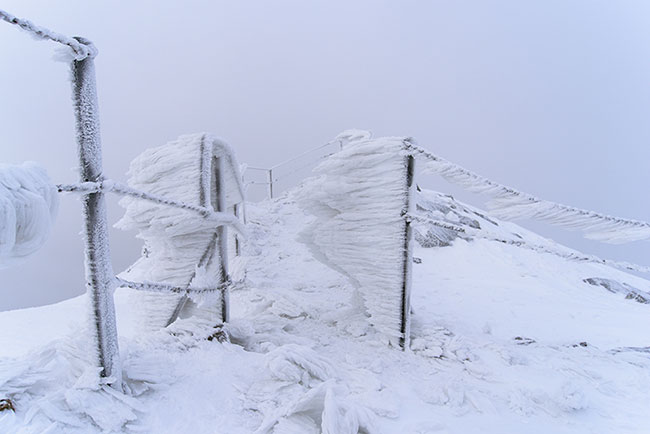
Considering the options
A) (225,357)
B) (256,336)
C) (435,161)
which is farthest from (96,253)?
(435,161)

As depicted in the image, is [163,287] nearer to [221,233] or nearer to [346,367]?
[221,233]

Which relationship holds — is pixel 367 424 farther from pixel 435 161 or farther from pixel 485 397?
pixel 435 161

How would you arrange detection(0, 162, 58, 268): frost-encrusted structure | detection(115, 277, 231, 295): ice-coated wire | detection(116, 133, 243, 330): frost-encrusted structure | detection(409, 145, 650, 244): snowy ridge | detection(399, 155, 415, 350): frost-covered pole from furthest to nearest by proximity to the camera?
detection(399, 155, 415, 350): frost-covered pole
detection(409, 145, 650, 244): snowy ridge
detection(116, 133, 243, 330): frost-encrusted structure
detection(115, 277, 231, 295): ice-coated wire
detection(0, 162, 58, 268): frost-encrusted structure

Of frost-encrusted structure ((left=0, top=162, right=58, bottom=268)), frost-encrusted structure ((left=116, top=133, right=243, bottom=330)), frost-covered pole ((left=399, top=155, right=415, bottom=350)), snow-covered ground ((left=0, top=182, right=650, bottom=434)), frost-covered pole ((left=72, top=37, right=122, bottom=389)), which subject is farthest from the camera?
frost-covered pole ((left=399, top=155, right=415, bottom=350))

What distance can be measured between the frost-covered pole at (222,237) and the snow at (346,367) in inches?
5.8

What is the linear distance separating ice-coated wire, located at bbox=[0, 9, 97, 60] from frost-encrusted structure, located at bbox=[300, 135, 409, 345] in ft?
6.69

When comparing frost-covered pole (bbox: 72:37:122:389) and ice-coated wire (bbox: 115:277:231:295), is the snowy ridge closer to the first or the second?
ice-coated wire (bbox: 115:277:231:295)

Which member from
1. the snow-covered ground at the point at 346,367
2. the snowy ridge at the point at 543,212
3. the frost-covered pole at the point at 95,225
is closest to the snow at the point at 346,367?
the snow-covered ground at the point at 346,367

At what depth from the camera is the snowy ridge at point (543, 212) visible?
8.86ft

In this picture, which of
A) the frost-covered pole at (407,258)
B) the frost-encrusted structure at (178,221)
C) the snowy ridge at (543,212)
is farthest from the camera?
the frost-covered pole at (407,258)

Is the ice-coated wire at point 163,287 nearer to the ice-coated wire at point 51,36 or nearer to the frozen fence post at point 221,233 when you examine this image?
the frozen fence post at point 221,233

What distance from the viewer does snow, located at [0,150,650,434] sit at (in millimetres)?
1550

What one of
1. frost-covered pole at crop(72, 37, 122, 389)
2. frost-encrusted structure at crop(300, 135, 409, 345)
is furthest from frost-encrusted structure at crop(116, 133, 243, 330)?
frost-encrusted structure at crop(300, 135, 409, 345)

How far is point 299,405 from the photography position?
1613 millimetres
